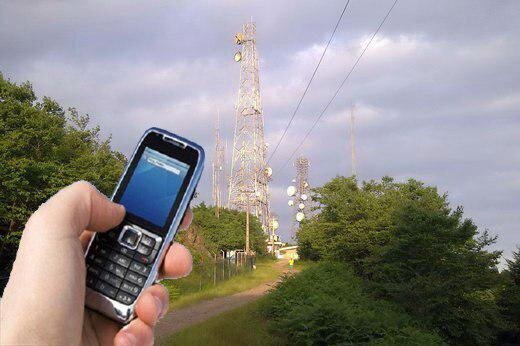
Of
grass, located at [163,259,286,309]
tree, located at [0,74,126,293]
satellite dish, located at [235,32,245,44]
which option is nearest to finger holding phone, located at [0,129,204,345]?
tree, located at [0,74,126,293]

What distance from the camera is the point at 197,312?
22891 mm

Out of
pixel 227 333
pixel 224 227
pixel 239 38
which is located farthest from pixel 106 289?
pixel 224 227

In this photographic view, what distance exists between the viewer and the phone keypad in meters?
2.83

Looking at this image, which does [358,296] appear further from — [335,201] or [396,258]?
[335,201]

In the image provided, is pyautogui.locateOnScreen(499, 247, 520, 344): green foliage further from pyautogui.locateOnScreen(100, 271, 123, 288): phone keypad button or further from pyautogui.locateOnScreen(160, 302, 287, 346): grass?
pyautogui.locateOnScreen(100, 271, 123, 288): phone keypad button

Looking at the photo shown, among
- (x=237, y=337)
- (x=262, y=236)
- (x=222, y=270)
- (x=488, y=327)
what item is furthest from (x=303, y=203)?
(x=237, y=337)

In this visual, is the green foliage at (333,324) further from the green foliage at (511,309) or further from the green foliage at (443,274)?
the green foliage at (511,309)

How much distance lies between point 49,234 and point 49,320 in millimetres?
391

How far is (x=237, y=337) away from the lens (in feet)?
56.9

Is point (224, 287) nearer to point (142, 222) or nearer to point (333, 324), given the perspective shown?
point (333, 324)

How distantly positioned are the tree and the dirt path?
21.3ft

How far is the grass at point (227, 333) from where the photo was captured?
16.2 metres

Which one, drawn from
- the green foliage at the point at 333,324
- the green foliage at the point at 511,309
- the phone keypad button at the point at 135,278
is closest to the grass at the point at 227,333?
the green foliage at the point at 333,324

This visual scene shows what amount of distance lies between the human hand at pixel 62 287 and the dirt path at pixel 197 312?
15.1 metres
